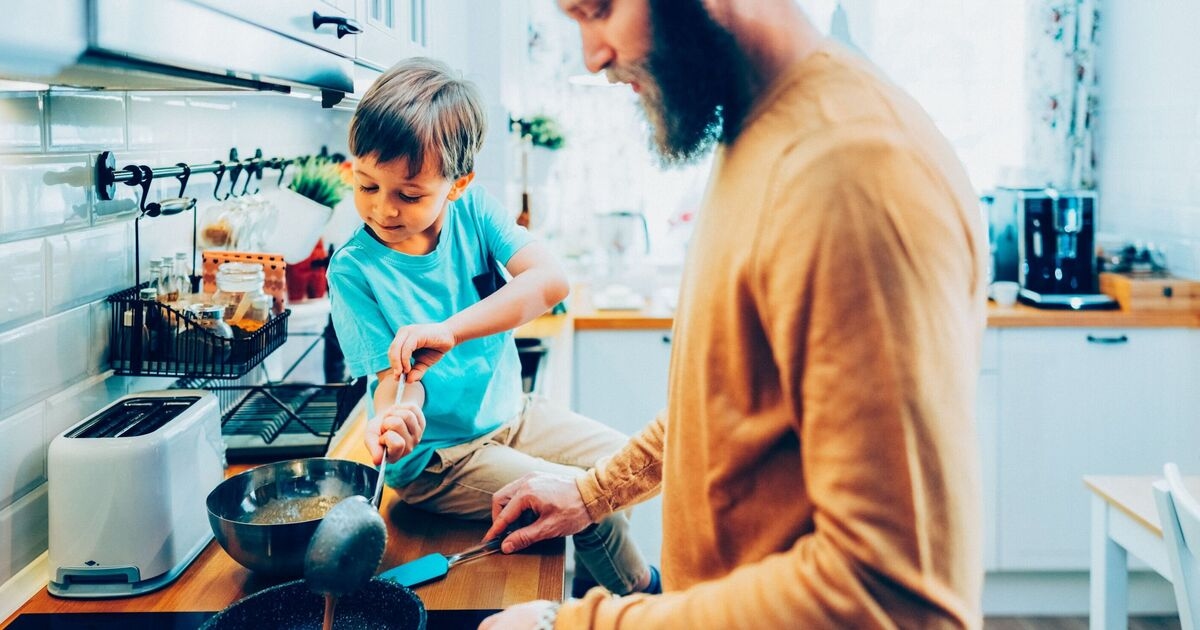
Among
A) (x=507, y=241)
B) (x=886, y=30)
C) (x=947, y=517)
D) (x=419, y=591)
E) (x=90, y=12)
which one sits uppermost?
(x=886, y=30)

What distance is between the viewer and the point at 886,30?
3621 millimetres

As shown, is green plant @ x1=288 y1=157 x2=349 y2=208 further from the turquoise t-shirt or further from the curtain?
the curtain

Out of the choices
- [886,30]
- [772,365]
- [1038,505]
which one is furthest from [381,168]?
[886,30]

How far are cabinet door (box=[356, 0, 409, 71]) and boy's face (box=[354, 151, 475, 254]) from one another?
0.18 metres

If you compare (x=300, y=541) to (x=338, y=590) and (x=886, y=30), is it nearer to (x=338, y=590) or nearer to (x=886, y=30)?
(x=338, y=590)

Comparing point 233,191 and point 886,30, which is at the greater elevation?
point 886,30

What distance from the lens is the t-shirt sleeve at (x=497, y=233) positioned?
63.2 inches

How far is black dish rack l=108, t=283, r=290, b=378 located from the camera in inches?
55.9

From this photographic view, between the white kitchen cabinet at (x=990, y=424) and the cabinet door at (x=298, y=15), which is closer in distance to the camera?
the cabinet door at (x=298, y=15)

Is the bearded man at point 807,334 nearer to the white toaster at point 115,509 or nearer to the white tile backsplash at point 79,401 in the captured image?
the white toaster at point 115,509

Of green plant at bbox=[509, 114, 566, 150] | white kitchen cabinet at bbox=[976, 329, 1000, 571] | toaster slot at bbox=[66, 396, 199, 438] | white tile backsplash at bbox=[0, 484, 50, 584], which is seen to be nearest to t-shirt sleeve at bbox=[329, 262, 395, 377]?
toaster slot at bbox=[66, 396, 199, 438]

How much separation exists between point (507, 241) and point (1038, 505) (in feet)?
7.40

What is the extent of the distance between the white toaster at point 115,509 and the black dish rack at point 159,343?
214 mm

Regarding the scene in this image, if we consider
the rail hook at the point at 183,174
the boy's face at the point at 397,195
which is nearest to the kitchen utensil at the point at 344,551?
the boy's face at the point at 397,195
